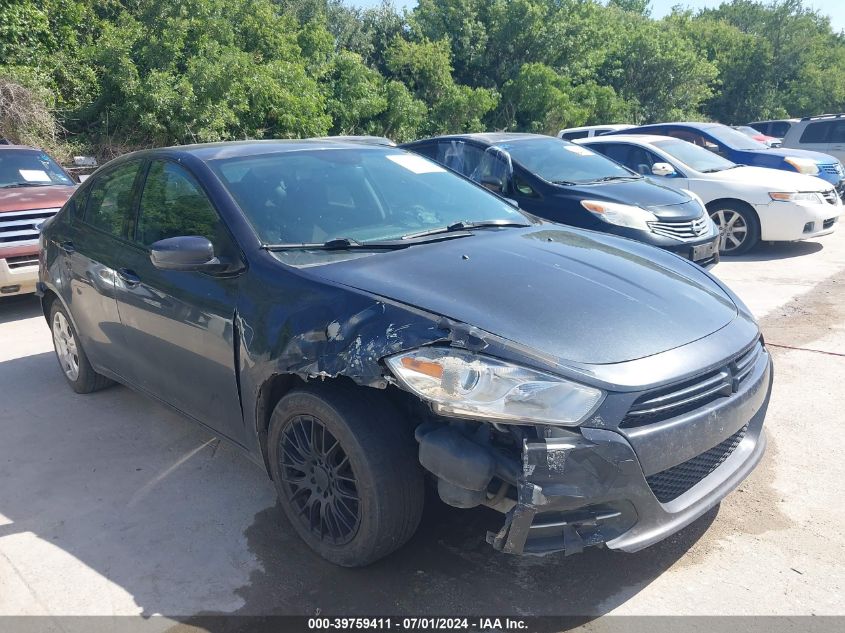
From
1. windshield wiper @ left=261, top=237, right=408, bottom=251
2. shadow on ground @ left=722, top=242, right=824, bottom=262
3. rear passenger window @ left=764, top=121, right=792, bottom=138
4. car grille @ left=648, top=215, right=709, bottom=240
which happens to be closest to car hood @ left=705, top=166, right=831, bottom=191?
shadow on ground @ left=722, top=242, right=824, bottom=262

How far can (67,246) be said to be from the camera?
4.55m

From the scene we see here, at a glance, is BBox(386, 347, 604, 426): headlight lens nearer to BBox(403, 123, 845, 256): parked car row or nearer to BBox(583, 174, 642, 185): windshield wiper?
BBox(403, 123, 845, 256): parked car row

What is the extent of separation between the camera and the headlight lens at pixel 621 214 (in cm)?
697

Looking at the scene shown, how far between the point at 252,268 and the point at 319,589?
1331 millimetres

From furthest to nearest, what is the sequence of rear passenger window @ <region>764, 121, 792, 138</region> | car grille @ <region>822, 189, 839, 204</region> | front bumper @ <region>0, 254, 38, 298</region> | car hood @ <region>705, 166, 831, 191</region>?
rear passenger window @ <region>764, 121, 792, 138</region>
car grille @ <region>822, 189, 839, 204</region>
car hood @ <region>705, 166, 831, 191</region>
front bumper @ <region>0, 254, 38, 298</region>

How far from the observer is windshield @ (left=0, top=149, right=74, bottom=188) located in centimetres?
792

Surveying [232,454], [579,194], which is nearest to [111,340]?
[232,454]

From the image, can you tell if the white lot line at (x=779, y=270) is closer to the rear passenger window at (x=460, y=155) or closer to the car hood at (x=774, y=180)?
the car hood at (x=774, y=180)

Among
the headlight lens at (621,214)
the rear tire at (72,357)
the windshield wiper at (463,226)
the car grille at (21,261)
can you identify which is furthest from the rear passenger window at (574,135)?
the rear tire at (72,357)

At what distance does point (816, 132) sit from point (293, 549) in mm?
15550

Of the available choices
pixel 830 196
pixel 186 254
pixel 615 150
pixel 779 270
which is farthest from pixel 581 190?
pixel 186 254

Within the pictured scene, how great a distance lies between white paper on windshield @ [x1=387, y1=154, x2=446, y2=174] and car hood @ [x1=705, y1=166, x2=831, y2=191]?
20.5ft

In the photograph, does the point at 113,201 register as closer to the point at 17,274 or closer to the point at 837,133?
the point at 17,274

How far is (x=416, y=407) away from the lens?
8.85ft
